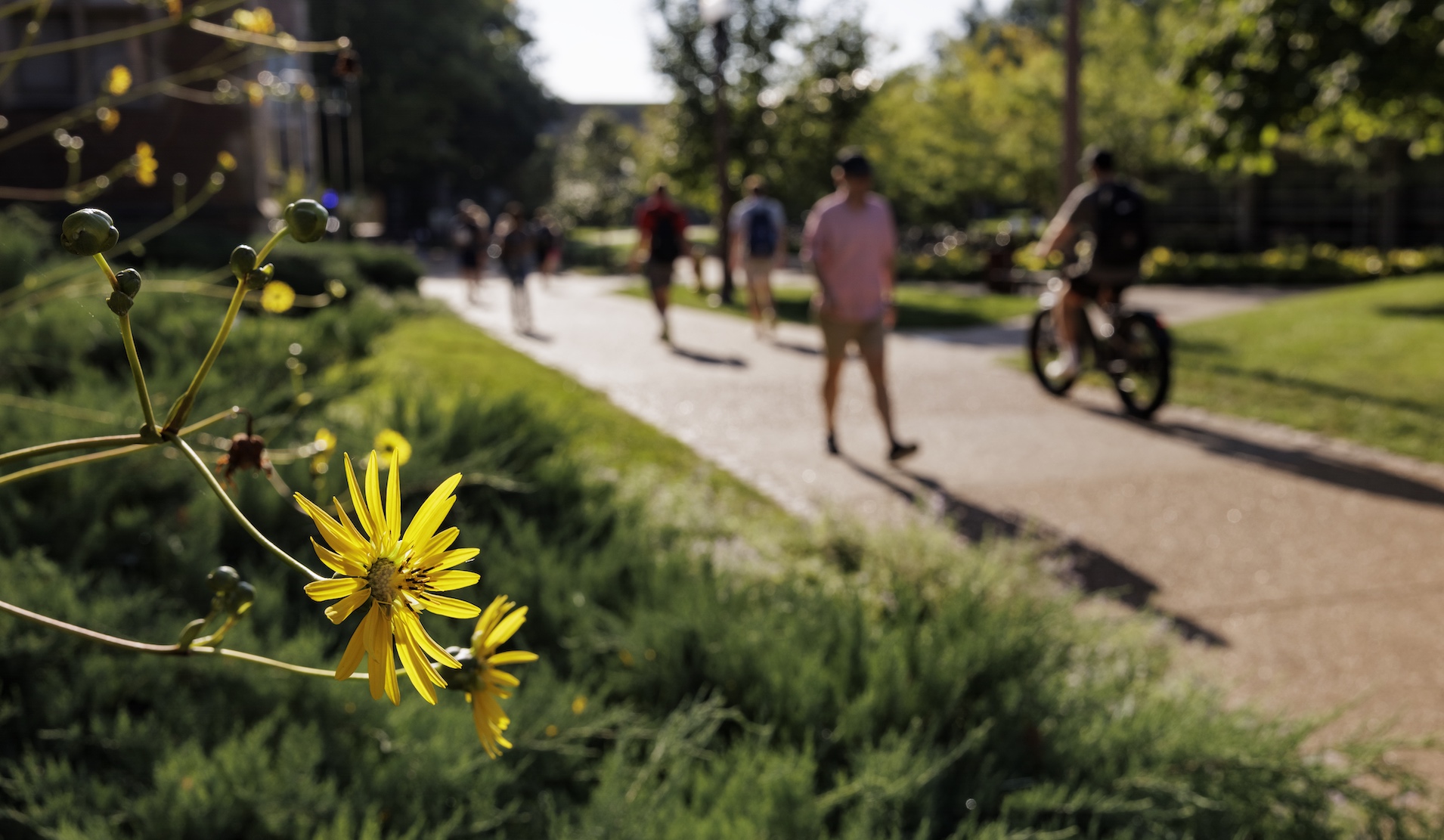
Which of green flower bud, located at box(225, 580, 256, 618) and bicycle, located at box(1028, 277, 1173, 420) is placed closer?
green flower bud, located at box(225, 580, 256, 618)

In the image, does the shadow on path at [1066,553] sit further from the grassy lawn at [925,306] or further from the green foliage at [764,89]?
the green foliage at [764,89]

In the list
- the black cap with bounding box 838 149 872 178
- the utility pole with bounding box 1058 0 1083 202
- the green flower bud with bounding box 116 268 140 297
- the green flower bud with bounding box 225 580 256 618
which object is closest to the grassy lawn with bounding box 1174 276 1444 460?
the utility pole with bounding box 1058 0 1083 202

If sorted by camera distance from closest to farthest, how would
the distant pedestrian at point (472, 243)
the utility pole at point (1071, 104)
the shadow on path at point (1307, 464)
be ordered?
the shadow on path at point (1307, 464)
the utility pole at point (1071, 104)
the distant pedestrian at point (472, 243)

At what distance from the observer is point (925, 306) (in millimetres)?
19047

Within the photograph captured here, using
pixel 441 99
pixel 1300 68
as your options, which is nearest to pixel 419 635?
pixel 1300 68

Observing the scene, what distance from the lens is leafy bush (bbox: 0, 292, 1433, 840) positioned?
2.43 meters

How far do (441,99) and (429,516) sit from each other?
49.7 metres

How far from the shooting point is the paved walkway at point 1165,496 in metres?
4.61

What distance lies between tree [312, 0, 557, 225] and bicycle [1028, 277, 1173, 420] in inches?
1409

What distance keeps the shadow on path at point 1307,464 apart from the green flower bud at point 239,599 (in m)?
7.00

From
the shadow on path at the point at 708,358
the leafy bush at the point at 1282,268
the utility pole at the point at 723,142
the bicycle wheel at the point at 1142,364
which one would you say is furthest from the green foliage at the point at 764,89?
the bicycle wheel at the point at 1142,364

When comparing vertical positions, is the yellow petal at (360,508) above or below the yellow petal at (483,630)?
above

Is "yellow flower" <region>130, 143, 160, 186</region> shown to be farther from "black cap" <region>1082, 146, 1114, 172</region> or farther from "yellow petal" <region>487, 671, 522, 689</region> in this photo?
"black cap" <region>1082, 146, 1114, 172</region>

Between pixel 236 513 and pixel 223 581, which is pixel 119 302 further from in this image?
pixel 223 581
